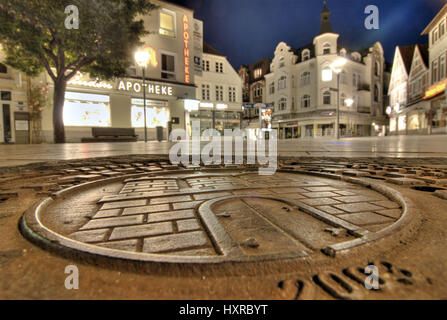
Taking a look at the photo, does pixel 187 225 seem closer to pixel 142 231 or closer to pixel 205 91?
pixel 142 231

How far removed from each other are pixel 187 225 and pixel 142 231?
234 millimetres

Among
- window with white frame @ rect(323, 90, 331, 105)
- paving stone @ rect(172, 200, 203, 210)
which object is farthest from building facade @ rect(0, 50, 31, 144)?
A: window with white frame @ rect(323, 90, 331, 105)

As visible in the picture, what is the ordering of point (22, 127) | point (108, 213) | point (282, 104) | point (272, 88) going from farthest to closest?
point (272, 88) → point (282, 104) → point (22, 127) → point (108, 213)

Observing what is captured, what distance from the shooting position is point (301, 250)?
1045mm

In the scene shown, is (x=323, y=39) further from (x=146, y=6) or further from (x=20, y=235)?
(x=20, y=235)

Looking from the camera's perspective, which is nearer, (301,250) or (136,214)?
(301,250)

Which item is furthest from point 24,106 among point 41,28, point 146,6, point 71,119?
point 146,6

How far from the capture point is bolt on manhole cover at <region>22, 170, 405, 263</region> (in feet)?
3.52

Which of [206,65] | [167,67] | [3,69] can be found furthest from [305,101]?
[3,69]

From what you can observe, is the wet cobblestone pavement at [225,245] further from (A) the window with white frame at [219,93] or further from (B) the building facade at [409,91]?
(B) the building facade at [409,91]

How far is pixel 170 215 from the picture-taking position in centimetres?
157

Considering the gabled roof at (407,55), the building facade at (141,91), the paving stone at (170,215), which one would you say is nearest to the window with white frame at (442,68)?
the gabled roof at (407,55)

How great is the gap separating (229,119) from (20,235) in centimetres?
3359
